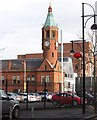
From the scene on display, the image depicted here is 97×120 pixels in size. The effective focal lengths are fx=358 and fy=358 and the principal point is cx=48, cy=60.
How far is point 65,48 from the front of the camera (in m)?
169

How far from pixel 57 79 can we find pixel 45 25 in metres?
20.0

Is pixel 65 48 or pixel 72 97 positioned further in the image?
pixel 65 48

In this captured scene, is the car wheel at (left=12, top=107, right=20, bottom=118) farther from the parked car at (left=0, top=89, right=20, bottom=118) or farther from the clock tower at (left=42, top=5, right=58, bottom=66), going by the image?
the clock tower at (left=42, top=5, right=58, bottom=66)

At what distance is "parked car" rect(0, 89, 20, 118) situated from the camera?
2064cm

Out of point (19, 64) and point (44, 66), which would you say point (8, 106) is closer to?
point (44, 66)

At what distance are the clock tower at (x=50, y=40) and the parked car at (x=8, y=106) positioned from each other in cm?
9838

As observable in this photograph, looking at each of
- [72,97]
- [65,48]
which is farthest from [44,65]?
[72,97]

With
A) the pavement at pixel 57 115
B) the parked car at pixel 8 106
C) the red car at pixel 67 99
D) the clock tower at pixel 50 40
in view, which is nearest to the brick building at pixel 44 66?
the clock tower at pixel 50 40

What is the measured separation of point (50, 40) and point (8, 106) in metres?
103

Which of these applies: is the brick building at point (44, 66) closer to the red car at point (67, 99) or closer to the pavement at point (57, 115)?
the red car at point (67, 99)

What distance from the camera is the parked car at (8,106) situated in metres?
20.6

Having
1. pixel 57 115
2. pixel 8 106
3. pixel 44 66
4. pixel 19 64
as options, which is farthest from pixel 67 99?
pixel 19 64

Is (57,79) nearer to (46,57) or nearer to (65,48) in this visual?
(46,57)

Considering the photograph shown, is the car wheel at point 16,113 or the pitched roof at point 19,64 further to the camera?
the pitched roof at point 19,64
